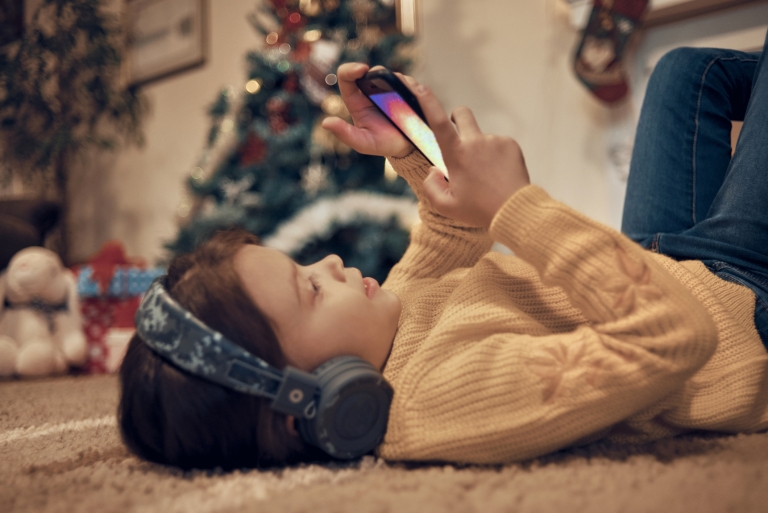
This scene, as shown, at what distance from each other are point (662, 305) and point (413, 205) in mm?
1056

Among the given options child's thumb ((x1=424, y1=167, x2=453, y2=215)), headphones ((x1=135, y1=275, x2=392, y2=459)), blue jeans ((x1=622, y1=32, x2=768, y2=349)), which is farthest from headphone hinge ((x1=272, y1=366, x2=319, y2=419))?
blue jeans ((x1=622, y1=32, x2=768, y2=349))

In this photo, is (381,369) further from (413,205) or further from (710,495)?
(413,205)

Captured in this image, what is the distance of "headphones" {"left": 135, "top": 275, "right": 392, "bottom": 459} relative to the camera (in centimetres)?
51

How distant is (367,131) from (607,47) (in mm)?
998

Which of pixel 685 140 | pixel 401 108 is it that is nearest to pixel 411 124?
pixel 401 108

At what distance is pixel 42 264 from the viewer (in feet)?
5.02

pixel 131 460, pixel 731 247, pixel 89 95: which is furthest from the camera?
pixel 89 95

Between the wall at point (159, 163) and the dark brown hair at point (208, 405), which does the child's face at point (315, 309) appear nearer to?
the dark brown hair at point (208, 405)

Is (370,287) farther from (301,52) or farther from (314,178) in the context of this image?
(301,52)

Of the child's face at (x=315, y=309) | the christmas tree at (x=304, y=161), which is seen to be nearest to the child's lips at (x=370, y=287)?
the child's face at (x=315, y=309)

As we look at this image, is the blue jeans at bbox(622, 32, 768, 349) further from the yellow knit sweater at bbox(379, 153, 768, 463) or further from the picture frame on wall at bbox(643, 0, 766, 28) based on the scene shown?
the picture frame on wall at bbox(643, 0, 766, 28)

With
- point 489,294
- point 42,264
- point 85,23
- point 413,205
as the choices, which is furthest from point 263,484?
point 85,23

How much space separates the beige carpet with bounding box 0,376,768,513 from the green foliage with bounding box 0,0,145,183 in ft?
7.55

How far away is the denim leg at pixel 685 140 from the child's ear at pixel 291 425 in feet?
2.17
